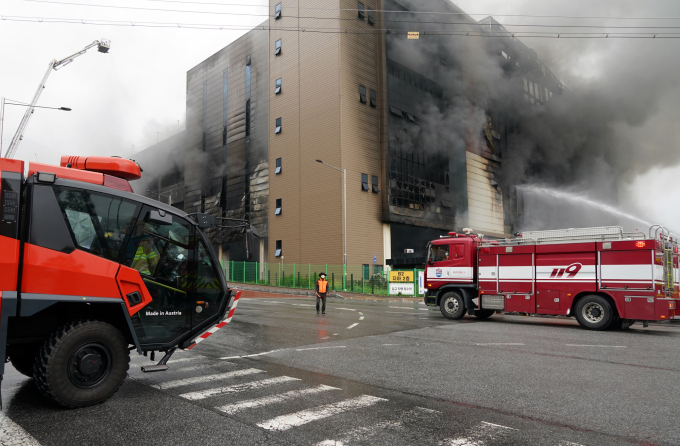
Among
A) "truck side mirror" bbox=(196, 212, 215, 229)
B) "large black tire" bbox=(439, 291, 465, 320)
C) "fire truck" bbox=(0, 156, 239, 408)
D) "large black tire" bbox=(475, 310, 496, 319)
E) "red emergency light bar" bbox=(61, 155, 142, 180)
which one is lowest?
"large black tire" bbox=(475, 310, 496, 319)

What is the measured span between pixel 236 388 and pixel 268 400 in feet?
2.25

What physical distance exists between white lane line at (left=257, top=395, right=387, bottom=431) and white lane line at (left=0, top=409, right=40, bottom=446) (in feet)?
5.95

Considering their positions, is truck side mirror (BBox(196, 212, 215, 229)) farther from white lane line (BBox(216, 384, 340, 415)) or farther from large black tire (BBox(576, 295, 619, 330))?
large black tire (BBox(576, 295, 619, 330))

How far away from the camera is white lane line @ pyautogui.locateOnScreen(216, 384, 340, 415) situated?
4523mm

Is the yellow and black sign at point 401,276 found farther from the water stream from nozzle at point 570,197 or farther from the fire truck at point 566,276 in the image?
the water stream from nozzle at point 570,197

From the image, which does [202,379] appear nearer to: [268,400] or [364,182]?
[268,400]

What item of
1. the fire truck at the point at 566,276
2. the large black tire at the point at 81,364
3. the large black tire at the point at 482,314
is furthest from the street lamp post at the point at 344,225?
the large black tire at the point at 81,364

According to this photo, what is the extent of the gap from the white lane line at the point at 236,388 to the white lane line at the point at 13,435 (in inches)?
58.8

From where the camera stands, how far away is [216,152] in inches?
1750

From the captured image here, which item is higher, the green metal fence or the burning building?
the burning building

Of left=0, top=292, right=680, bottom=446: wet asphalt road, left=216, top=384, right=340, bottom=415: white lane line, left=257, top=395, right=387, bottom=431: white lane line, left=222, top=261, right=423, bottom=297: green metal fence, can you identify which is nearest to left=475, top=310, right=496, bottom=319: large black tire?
left=0, top=292, right=680, bottom=446: wet asphalt road

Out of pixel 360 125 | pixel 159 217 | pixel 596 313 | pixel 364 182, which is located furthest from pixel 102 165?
pixel 360 125

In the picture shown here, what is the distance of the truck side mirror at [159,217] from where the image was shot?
5.19 m

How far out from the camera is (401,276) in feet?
88.8
